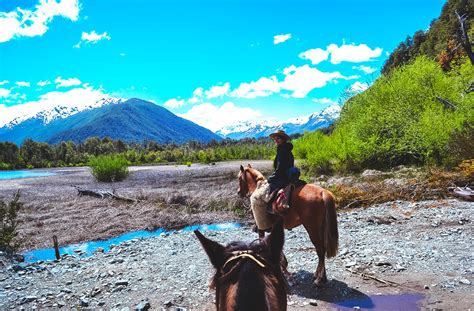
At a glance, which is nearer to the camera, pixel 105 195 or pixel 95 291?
pixel 95 291

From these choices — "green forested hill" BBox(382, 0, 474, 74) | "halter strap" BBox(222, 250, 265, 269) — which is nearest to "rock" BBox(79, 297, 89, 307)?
"halter strap" BBox(222, 250, 265, 269)

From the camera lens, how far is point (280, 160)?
709 centimetres

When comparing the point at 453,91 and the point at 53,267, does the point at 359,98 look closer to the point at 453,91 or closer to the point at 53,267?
the point at 453,91

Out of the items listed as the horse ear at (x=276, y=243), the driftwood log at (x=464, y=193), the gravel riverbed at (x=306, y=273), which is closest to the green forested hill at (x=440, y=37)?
the driftwood log at (x=464, y=193)

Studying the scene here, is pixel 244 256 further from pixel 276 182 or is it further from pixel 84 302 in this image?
pixel 84 302

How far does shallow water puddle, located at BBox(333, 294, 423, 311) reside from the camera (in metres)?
5.65

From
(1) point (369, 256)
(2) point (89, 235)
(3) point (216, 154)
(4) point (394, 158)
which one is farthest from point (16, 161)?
(1) point (369, 256)

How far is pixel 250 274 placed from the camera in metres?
1.57

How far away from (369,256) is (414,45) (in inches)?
2926

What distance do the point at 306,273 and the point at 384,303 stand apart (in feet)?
6.11

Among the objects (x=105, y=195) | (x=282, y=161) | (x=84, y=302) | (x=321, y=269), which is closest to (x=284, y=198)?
(x=282, y=161)

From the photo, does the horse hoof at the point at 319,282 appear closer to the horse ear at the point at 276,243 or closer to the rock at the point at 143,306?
the rock at the point at 143,306

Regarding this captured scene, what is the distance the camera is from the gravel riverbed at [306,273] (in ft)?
20.4

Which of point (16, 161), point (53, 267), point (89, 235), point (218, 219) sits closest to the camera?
point (53, 267)
